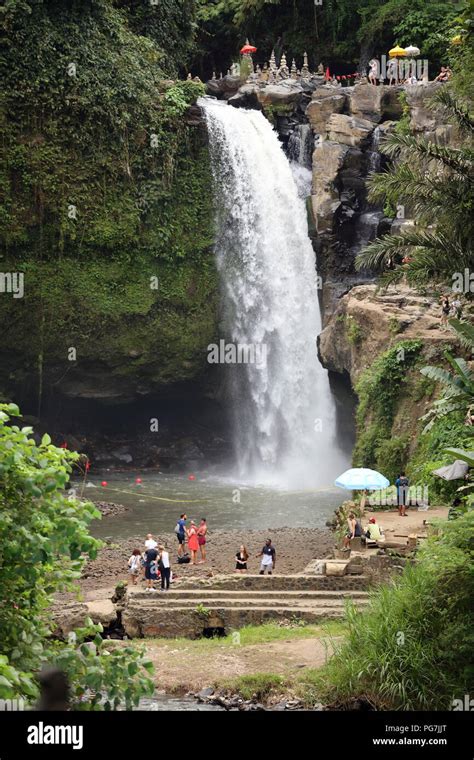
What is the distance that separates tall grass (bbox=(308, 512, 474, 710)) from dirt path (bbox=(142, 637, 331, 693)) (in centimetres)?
74

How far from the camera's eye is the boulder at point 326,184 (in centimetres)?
3769

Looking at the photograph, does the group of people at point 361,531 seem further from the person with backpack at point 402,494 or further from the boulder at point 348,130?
the boulder at point 348,130

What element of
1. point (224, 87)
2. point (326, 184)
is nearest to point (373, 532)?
point (326, 184)

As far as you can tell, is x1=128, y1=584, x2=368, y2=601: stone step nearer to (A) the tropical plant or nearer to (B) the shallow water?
(A) the tropical plant

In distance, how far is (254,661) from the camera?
60.5 feet

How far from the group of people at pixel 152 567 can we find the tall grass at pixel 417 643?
526 centimetres

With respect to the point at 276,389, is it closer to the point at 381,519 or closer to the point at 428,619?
the point at 381,519

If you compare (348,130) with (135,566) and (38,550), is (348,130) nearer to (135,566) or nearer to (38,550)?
(135,566)

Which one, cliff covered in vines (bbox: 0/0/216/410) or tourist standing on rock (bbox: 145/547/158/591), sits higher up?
cliff covered in vines (bbox: 0/0/216/410)

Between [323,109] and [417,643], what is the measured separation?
87.1 feet

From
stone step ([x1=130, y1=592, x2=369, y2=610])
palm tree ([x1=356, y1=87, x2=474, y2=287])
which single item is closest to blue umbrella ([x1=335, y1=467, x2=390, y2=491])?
stone step ([x1=130, y1=592, x2=369, y2=610])

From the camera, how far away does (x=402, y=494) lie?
24.4 metres

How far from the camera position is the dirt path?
17906mm

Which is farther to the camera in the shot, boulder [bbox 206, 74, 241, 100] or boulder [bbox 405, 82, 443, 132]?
boulder [bbox 206, 74, 241, 100]
